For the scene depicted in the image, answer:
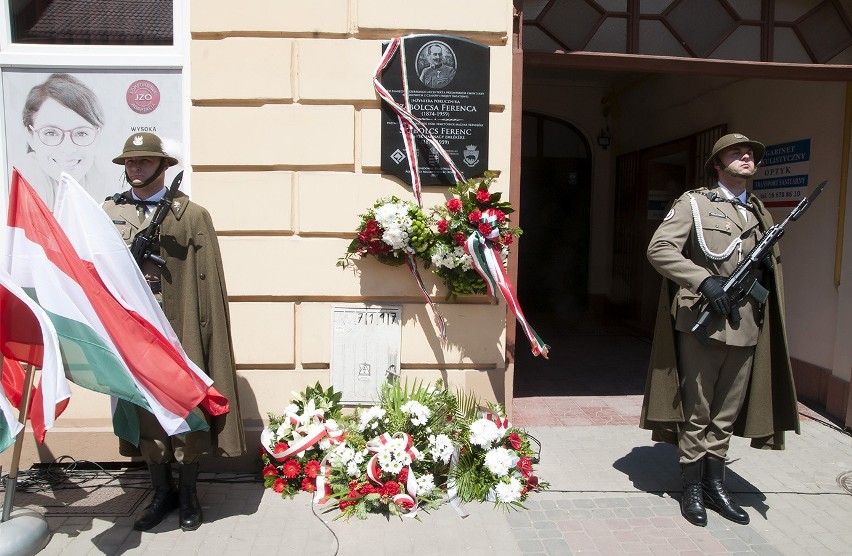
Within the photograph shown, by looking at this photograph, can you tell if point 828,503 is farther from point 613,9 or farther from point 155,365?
point 155,365

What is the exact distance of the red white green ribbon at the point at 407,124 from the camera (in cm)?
447

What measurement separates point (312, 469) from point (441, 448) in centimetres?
81

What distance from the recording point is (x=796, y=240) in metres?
6.51

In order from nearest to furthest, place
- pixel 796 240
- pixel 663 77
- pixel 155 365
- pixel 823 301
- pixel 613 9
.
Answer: pixel 155 365, pixel 613 9, pixel 823 301, pixel 796 240, pixel 663 77

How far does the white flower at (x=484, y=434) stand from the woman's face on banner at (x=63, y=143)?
123 inches

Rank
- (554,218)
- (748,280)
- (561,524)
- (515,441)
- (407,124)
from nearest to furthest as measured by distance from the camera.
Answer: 1. (748,280)
2. (561,524)
3. (515,441)
4. (407,124)
5. (554,218)

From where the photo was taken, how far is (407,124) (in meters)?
4.52

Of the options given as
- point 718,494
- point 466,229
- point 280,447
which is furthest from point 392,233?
point 718,494

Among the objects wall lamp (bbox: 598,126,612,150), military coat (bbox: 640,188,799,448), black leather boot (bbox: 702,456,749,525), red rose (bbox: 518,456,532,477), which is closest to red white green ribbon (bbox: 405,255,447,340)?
red rose (bbox: 518,456,532,477)

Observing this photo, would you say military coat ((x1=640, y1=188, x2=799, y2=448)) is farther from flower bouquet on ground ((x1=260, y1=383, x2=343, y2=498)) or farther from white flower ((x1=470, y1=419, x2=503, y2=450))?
flower bouquet on ground ((x1=260, y1=383, x2=343, y2=498))

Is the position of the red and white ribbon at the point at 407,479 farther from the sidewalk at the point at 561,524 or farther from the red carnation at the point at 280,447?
the red carnation at the point at 280,447

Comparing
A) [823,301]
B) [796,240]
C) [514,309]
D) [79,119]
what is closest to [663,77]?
[796,240]

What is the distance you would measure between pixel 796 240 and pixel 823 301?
0.69 m

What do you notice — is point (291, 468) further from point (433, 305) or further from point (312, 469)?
point (433, 305)
